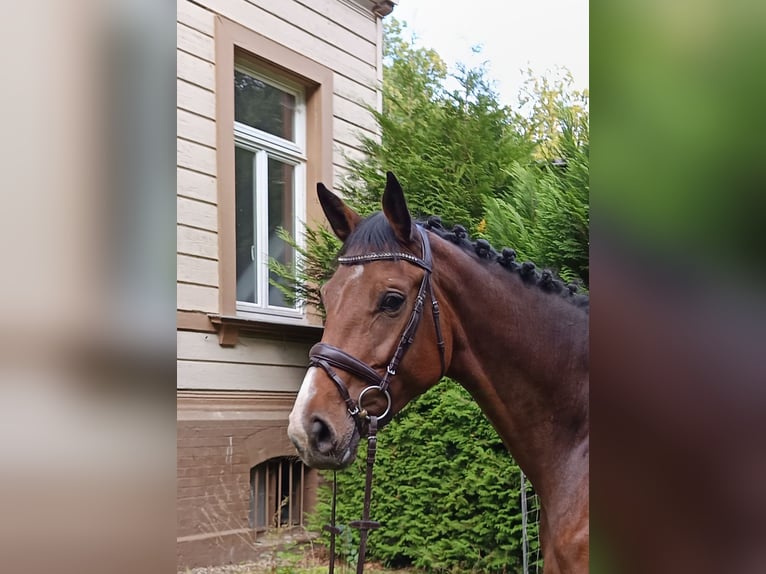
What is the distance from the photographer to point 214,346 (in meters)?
1.97

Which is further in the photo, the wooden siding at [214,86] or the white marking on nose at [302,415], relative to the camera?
the wooden siding at [214,86]

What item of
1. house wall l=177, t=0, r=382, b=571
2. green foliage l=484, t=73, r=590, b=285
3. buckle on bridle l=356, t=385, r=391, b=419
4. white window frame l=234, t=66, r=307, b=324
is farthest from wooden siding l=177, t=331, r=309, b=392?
green foliage l=484, t=73, r=590, b=285

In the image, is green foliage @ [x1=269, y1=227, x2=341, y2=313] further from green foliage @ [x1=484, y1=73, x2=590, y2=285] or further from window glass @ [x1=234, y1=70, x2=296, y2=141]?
green foliage @ [x1=484, y1=73, x2=590, y2=285]

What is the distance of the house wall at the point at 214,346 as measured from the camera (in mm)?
1894

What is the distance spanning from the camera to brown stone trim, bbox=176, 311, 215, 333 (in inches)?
73.8

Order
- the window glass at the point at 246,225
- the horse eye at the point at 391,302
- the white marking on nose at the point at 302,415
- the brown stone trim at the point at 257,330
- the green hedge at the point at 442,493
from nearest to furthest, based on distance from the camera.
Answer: the white marking on nose at the point at 302,415 < the horse eye at the point at 391,302 < the brown stone trim at the point at 257,330 < the window glass at the point at 246,225 < the green hedge at the point at 442,493

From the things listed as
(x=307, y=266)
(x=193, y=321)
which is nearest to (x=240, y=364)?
(x=193, y=321)

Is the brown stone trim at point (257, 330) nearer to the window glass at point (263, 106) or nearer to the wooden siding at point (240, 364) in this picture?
the wooden siding at point (240, 364)

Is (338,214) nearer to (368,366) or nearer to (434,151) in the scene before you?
(368,366)

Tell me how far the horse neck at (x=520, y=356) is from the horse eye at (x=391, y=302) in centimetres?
12

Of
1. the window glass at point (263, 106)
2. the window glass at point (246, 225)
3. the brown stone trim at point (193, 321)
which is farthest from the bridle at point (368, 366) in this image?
the window glass at point (263, 106)

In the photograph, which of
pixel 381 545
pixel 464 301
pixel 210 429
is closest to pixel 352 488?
pixel 381 545

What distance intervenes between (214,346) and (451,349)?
829 mm
